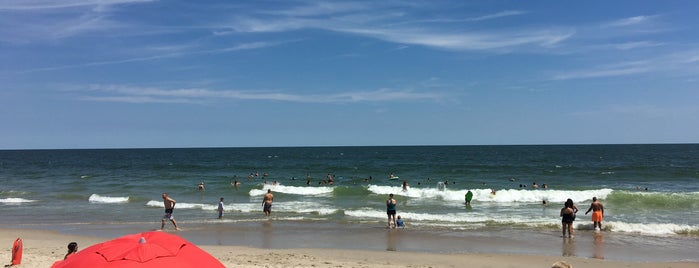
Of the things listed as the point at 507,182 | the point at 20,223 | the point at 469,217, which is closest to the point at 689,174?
the point at 507,182

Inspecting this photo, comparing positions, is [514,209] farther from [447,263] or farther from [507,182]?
[507,182]

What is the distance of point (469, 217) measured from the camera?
21.0 metres

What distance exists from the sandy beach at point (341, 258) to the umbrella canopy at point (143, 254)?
5872 millimetres

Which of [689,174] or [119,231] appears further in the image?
[689,174]

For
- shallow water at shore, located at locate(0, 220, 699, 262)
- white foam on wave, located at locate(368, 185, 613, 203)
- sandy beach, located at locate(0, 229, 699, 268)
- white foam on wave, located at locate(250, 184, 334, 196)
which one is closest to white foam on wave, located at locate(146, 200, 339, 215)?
shallow water at shore, located at locate(0, 220, 699, 262)

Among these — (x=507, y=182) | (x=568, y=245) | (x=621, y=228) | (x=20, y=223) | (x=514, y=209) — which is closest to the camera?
(x=568, y=245)

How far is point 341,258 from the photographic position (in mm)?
12766

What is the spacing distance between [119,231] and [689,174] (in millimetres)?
46940

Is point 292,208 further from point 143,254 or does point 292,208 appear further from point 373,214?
point 143,254

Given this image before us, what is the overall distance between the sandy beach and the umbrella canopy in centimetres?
587

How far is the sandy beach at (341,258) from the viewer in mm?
11789

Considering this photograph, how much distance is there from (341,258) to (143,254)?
791 cm

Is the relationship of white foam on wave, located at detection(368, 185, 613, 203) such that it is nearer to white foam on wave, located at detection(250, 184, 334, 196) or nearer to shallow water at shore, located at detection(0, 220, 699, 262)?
white foam on wave, located at detection(250, 184, 334, 196)

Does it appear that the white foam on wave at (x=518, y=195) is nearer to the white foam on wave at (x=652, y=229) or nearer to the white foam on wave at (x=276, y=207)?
the white foam on wave at (x=276, y=207)
